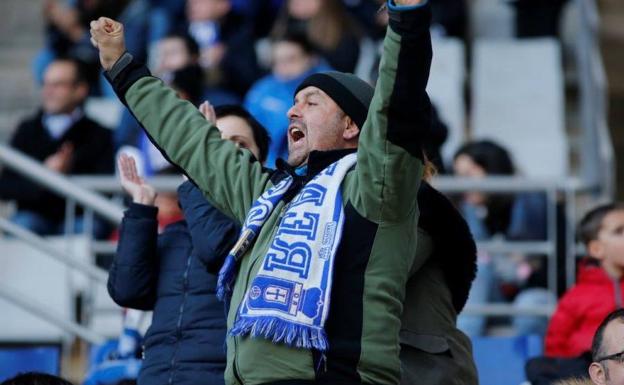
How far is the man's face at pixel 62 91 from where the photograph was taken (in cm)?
963

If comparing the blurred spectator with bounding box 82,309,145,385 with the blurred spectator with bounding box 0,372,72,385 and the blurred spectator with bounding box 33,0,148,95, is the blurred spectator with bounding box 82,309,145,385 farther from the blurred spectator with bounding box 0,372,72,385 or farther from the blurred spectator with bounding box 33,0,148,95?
the blurred spectator with bounding box 33,0,148,95

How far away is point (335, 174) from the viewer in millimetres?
4133

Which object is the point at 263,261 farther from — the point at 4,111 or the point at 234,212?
the point at 4,111

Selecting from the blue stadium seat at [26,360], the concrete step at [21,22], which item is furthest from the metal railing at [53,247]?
the concrete step at [21,22]

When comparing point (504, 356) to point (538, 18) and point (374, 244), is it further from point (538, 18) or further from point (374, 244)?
point (538, 18)

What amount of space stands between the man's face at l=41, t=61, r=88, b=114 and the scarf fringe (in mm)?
5858

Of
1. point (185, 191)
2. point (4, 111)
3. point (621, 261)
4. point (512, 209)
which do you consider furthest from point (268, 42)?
point (185, 191)

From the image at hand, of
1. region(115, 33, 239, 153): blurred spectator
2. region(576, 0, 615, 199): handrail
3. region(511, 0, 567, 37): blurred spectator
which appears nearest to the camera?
region(576, 0, 615, 199): handrail

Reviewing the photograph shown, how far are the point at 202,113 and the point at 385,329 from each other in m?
1.20

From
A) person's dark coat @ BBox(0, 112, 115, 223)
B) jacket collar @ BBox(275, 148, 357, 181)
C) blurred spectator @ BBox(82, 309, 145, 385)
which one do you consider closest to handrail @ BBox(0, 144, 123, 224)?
blurred spectator @ BBox(82, 309, 145, 385)

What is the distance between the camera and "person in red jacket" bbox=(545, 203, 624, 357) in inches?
249

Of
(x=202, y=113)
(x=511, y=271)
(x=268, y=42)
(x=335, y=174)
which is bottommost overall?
(x=335, y=174)

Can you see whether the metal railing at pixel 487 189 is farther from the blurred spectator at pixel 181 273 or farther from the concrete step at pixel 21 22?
the concrete step at pixel 21 22

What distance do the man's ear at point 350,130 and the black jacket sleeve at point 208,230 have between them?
619mm
